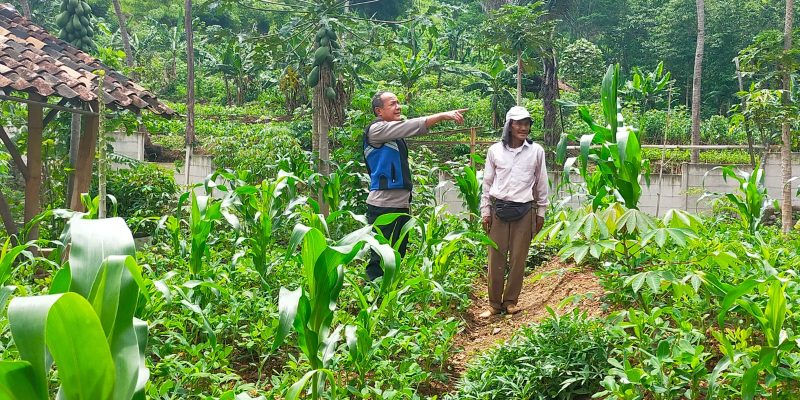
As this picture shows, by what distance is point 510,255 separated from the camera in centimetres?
499

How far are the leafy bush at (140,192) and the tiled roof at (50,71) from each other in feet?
10.9

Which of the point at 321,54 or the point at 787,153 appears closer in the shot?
the point at 321,54

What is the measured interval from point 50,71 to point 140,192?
4698 millimetres

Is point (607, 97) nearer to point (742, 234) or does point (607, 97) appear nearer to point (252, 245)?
point (252, 245)

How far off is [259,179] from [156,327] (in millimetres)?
7241

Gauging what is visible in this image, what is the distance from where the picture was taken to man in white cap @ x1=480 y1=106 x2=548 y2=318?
15.8 feet

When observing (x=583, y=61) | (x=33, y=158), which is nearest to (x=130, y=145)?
(x=33, y=158)

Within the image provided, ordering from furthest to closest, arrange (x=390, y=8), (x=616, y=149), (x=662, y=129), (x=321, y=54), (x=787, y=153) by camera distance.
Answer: (x=390, y=8) → (x=662, y=129) → (x=787, y=153) → (x=321, y=54) → (x=616, y=149)

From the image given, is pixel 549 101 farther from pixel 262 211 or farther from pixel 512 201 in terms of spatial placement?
pixel 262 211

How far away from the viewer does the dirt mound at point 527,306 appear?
412cm

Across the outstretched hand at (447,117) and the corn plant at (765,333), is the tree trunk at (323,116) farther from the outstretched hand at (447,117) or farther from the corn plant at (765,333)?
the corn plant at (765,333)

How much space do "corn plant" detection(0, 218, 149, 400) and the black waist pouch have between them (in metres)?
3.32

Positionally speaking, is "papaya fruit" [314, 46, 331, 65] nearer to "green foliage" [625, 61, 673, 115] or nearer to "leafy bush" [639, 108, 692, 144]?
"green foliage" [625, 61, 673, 115]

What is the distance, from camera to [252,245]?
4930mm
